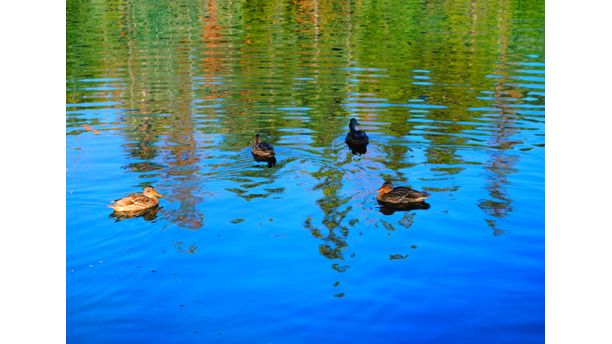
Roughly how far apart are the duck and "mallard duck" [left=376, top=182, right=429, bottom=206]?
2.76 m

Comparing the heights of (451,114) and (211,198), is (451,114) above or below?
above

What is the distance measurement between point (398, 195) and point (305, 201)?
1.54m

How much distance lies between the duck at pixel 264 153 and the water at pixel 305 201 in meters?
0.19

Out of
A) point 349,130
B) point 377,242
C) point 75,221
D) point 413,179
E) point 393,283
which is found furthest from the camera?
point 349,130

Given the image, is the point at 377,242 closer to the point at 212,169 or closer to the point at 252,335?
the point at 252,335

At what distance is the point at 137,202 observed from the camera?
41.4 ft

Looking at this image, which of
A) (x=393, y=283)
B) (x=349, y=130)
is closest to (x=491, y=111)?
(x=349, y=130)

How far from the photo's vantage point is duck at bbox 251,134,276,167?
49.0 feet

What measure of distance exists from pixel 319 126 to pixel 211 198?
16.8 ft

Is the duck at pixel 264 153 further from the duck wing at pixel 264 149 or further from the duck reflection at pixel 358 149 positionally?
the duck reflection at pixel 358 149

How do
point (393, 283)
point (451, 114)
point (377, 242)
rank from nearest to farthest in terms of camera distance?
1. point (393, 283)
2. point (377, 242)
3. point (451, 114)

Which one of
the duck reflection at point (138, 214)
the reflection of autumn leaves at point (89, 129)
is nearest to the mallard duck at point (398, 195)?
the duck reflection at point (138, 214)

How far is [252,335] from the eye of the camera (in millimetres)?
9133

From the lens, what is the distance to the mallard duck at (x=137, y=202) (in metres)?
12.6
